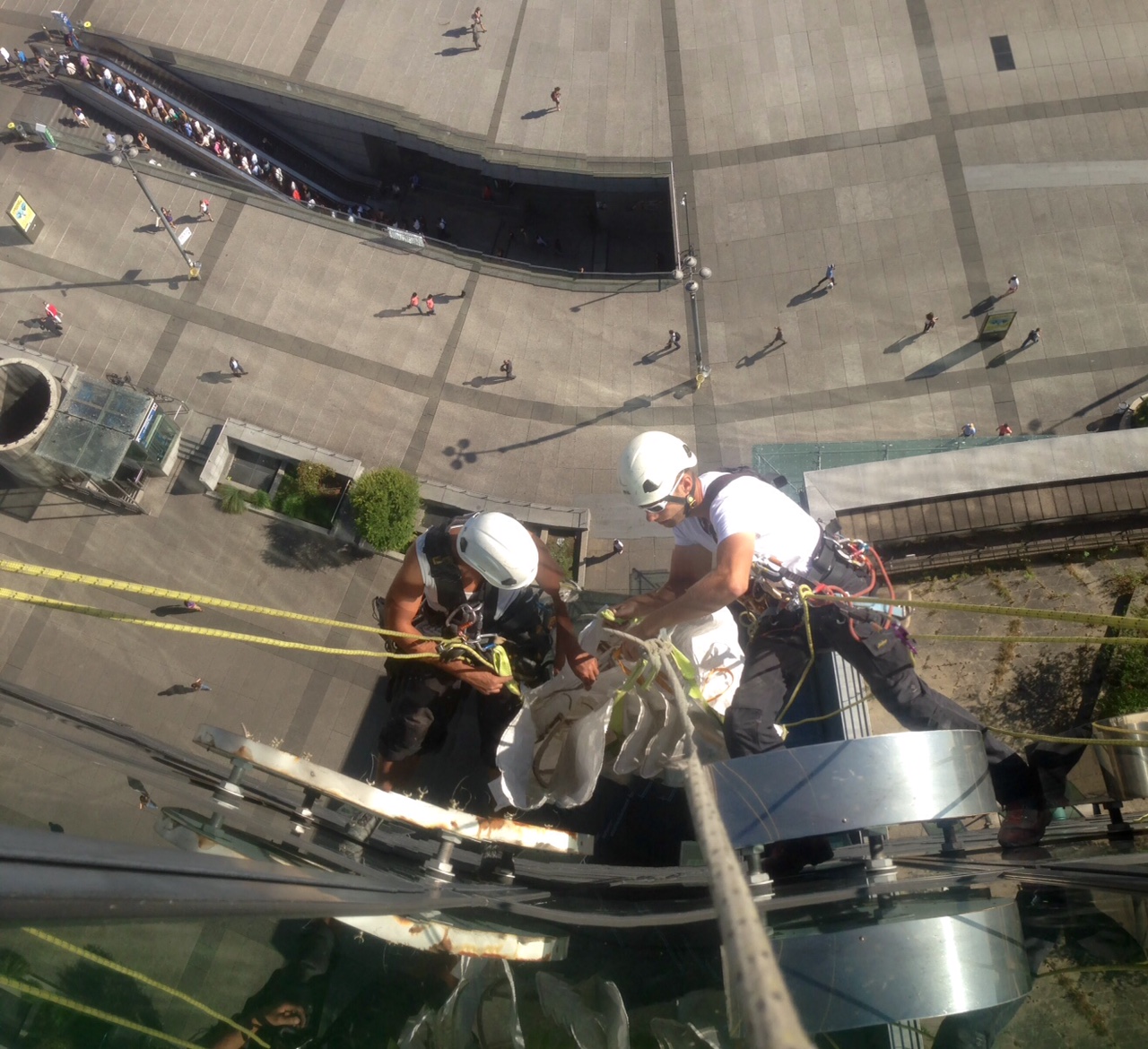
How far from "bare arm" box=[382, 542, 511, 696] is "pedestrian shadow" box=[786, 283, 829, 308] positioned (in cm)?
1396

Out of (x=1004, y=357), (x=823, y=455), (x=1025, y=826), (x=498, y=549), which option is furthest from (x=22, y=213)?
(x=1004, y=357)

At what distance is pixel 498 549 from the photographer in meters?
7.25

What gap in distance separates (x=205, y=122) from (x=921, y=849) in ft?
88.9

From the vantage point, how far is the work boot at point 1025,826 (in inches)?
271

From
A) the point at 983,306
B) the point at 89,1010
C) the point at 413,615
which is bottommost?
the point at 89,1010

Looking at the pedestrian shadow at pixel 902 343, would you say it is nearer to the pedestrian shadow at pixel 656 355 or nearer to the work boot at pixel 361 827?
the pedestrian shadow at pixel 656 355

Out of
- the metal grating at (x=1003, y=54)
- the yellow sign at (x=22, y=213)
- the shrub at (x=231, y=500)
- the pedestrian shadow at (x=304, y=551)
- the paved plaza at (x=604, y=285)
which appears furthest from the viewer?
the metal grating at (x=1003, y=54)

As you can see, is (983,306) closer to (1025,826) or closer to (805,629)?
(805,629)

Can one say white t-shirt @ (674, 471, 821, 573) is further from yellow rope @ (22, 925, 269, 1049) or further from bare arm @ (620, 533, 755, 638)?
yellow rope @ (22, 925, 269, 1049)

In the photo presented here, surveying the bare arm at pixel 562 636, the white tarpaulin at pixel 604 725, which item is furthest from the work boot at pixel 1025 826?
the bare arm at pixel 562 636

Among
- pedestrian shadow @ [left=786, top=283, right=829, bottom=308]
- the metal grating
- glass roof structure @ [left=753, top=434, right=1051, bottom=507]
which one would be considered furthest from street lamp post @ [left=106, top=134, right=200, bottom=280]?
the metal grating

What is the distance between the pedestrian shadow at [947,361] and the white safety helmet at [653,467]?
12.2m

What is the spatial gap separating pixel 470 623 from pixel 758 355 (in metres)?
12.7

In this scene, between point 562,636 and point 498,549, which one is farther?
point 562,636
